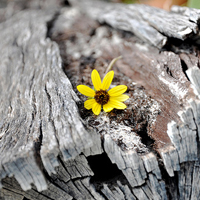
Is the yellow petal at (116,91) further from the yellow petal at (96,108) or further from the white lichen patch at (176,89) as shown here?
the white lichen patch at (176,89)

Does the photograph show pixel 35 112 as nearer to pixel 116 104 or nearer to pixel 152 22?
pixel 116 104

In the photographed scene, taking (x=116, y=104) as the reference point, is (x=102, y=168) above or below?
below

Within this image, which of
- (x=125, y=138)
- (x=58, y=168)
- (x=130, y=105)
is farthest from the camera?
(x=130, y=105)

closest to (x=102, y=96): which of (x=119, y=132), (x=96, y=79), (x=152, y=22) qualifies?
(x=96, y=79)

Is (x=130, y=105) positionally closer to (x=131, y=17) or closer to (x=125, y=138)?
(x=125, y=138)

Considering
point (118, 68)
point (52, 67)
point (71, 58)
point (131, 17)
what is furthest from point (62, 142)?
point (131, 17)

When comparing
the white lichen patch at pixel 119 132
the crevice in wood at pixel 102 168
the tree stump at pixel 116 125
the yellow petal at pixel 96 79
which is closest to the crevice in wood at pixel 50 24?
the tree stump at pixel 116 125

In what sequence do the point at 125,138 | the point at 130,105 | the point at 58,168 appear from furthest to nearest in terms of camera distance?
the point at 130,105, the point at 125,138, the point at 58,168
